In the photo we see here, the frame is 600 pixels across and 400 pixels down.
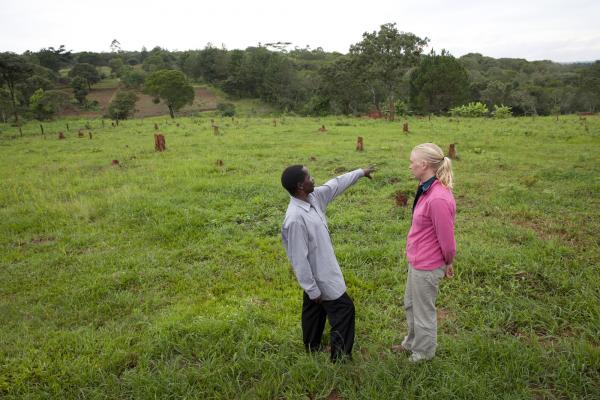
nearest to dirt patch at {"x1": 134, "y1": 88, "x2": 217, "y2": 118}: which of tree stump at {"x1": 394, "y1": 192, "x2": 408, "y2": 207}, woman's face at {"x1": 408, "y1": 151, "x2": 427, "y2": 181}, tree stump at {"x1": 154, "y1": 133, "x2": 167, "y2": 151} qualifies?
tree stump at {"x1": 154, "y1": 133, "x2": 167, "y2": 151}

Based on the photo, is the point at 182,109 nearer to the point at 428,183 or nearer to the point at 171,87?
the point at 171,87

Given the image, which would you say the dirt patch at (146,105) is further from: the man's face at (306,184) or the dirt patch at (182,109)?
the man's face at (306,184)

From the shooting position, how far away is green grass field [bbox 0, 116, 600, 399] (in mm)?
3318

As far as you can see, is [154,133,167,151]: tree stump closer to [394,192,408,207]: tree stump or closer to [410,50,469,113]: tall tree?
[394,192,408,207]: tree stump

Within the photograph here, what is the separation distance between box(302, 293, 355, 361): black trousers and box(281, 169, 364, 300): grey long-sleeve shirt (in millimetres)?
107

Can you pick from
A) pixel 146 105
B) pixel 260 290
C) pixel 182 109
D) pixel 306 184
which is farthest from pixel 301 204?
pixel 146 105

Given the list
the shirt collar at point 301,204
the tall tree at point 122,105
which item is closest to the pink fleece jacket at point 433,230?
the shirt collar at point 301,204

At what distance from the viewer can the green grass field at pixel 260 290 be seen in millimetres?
3318

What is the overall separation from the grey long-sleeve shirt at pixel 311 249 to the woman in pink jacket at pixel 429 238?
2.08 ft

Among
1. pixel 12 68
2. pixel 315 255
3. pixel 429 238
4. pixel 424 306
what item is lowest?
pixel 424 306

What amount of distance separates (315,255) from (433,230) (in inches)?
36.8

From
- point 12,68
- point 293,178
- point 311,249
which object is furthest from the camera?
point 12,68

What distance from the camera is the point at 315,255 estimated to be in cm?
308

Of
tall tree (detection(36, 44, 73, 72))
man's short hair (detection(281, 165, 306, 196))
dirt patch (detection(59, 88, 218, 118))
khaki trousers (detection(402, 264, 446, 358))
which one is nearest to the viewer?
man's short hair (detection(281, 165, 306, 196))
